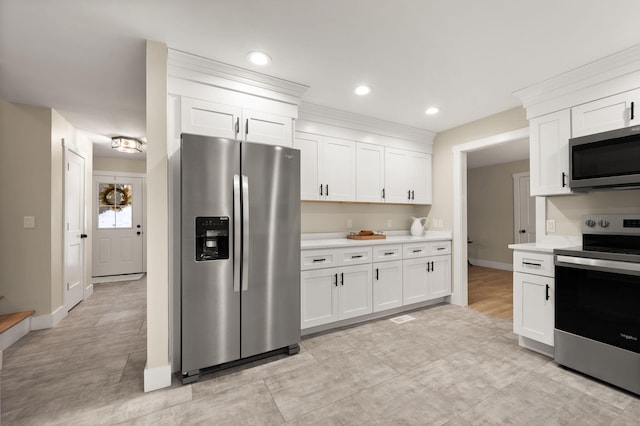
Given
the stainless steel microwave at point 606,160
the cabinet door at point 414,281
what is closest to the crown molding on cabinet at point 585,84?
the stainless steel microwave at point 606,160

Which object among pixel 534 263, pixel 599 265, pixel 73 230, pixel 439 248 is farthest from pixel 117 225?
pixel 599 265

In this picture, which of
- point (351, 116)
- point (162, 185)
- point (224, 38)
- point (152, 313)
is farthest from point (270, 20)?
point (152, 313)

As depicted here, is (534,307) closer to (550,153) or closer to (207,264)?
(550,153)

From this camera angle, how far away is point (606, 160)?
2279 mm

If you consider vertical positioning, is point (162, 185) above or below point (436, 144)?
below

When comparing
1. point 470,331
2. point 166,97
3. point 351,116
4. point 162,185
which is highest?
point 351,116

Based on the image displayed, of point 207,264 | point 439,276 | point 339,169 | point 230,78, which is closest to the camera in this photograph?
point 207,264

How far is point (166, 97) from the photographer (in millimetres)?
2178

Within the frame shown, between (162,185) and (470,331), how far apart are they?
3270 mm

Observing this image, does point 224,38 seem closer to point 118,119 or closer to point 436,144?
point 118,119

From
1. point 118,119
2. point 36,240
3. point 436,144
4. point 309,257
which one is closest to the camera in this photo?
point 309,257

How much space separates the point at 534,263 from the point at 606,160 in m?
0.97

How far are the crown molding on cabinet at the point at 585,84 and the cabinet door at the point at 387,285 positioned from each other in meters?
2.15

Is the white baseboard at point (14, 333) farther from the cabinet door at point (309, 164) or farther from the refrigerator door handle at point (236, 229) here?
the cabinet door at point (309, 164)
